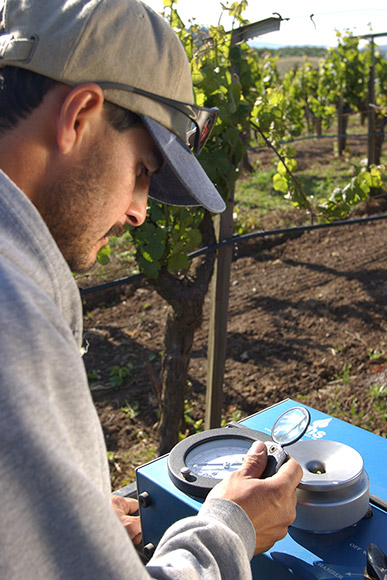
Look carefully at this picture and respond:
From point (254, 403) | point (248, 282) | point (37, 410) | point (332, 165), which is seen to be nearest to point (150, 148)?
point (37, 410)

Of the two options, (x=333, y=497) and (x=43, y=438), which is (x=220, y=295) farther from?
(x=43, y=438)

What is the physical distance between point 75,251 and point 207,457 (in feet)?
2.03

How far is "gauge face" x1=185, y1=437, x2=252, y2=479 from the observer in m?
1.32

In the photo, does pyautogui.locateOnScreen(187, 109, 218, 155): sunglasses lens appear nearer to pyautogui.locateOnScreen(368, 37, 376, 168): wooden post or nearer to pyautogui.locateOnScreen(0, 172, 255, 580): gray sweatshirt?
pyautogui.locateOnScreen(0, 172, 255, 580): gray sweatshirt

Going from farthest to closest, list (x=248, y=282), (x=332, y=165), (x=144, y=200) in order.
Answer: (x=332, y=165) < (x=248, y=282) < (x=144, y=200)

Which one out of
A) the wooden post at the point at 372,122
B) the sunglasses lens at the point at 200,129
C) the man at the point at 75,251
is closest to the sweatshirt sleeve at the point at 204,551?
the man at the point at 75,251

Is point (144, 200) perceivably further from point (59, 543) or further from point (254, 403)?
point (254, 403)

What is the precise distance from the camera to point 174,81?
3.39 ft

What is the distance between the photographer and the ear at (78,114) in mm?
870

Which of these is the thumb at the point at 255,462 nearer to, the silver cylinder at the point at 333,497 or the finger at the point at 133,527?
the silver cylinder at the point at 333,497

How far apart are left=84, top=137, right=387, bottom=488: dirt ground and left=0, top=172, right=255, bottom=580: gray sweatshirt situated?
8.52 ft

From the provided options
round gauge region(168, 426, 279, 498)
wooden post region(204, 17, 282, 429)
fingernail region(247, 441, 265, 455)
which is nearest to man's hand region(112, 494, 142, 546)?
round gauge region(168, 426, 279, 498)

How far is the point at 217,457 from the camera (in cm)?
137

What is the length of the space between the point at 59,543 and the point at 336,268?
5597 millimetres
